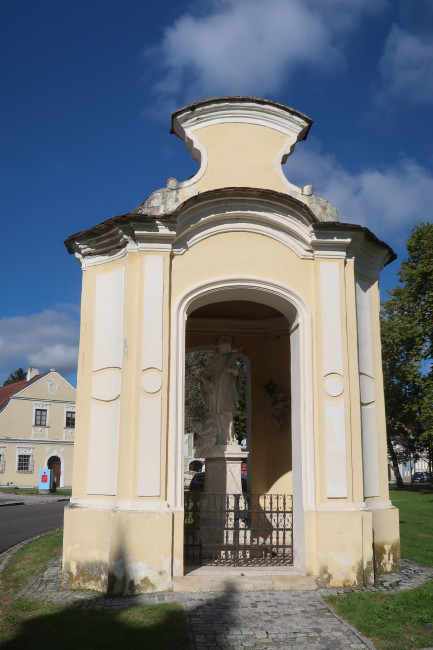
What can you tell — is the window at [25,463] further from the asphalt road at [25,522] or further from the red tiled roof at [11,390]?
the asphalt road at [25,522]

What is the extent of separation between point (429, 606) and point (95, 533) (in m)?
4.15

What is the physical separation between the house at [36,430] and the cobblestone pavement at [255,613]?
31.9 metres

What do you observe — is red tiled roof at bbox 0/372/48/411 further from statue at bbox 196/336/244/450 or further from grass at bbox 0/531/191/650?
grass at bbox 0/531/191/650

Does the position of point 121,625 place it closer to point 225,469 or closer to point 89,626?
point 89,626

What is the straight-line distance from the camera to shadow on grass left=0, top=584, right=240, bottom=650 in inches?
216

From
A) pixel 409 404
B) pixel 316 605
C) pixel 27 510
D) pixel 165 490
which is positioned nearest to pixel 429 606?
pixel 316 605

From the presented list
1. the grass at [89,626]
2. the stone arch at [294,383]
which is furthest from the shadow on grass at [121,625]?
the stone arch at [294,383]

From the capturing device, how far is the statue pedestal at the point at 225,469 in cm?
973

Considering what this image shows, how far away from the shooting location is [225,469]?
9.77 metres

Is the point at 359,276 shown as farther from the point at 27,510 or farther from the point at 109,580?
the point at 27,510

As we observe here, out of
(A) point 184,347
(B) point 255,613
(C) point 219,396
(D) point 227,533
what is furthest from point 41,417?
(B) point 255,613

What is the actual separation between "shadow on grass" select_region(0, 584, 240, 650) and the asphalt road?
592cm

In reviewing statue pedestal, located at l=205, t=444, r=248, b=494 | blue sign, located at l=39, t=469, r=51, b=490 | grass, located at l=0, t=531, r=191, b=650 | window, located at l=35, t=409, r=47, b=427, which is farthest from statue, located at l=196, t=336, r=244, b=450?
window, located at l=35, t=409, r=47, b=427

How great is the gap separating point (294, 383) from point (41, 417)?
33791mm
